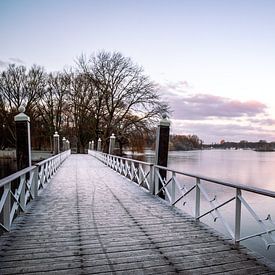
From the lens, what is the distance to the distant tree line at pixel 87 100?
27797mm

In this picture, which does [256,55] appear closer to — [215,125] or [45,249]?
[45,249]

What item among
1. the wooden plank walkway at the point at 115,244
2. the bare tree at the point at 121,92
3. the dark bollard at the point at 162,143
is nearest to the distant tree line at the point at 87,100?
the bare tree at the point at 121,92

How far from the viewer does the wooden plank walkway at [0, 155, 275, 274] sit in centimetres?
318

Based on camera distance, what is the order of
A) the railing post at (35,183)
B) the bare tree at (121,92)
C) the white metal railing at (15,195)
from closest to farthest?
the white metal railing at (15,195)
the railing post at (35,183)
the bare tree at (121,92)

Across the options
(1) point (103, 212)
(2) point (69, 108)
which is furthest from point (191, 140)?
(1) point (103, 212)

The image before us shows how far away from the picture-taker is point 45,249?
12.1 ft

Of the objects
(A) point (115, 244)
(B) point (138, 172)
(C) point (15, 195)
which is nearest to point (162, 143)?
(B) point (138, 172)

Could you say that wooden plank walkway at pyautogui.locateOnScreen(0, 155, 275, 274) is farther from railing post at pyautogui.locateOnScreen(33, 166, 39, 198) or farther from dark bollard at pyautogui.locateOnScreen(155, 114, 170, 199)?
dark bollard at pyautogui.locateOnScreen(155, 114, 170, 199)

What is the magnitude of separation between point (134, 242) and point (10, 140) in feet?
140

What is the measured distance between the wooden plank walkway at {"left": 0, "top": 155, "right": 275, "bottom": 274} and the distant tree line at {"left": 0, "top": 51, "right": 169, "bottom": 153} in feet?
70.0

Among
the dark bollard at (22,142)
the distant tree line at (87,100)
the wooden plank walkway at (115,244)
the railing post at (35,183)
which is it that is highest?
the distant tree line at (87,100)

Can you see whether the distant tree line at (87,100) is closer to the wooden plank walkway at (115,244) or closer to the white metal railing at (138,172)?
the white metal railing at (138,172)

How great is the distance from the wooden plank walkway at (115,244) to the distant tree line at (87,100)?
70.0 feet

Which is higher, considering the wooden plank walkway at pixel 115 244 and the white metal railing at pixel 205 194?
the white metal railing at pixel 205 194
